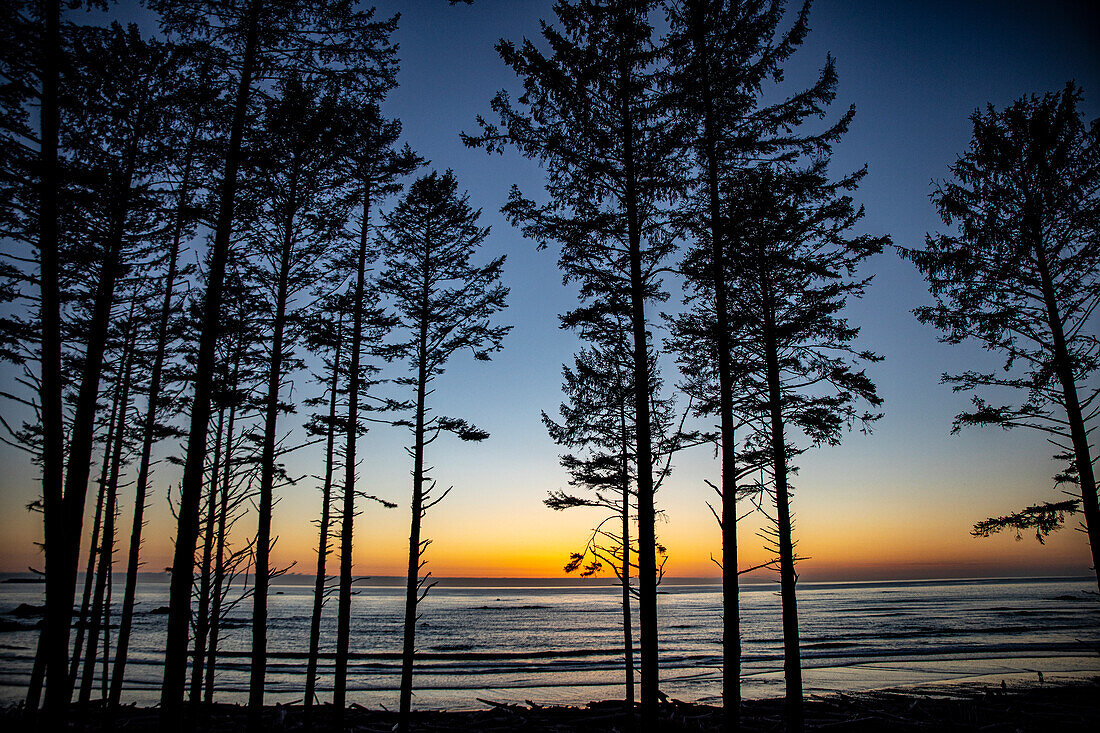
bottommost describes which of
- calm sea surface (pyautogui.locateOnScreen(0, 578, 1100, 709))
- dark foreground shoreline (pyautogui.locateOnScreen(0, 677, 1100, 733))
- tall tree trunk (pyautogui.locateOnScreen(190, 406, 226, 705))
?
calm sea surface (pyautogui.locateOnScreen(0, 578, 1100, 709))

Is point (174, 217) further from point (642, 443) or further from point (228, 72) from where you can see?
point (642, 443)

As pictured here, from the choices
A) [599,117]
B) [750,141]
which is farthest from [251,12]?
[750,141]

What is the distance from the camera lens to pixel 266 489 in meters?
12.4

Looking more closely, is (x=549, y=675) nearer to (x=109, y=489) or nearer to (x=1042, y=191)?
(x=109, y=489)

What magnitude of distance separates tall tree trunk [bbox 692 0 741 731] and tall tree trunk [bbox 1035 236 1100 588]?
8.27 meters

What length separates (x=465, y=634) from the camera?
50.2m

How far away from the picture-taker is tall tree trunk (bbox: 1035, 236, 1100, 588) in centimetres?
1155

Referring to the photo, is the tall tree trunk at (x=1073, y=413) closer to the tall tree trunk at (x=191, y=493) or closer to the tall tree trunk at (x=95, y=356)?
the tall tree trunk at (x=191, y=493)

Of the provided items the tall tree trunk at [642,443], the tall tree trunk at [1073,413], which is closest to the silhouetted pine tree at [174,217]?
the tall tree trunk at [642,443]

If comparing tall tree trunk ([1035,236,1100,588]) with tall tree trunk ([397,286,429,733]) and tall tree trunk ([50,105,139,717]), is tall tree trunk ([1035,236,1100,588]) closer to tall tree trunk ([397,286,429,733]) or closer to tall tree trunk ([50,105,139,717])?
tall tree trunk ([397,286,429,733])

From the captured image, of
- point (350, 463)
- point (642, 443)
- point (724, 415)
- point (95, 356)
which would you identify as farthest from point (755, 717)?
point (95, 356)

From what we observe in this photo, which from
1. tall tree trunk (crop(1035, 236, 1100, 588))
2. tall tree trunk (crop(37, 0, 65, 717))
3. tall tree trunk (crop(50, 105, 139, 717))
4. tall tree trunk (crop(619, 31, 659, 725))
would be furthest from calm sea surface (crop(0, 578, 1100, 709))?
tall tree trunk (crop(37, 0, 65, 717))

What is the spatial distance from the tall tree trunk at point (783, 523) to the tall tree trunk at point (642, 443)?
3.76m

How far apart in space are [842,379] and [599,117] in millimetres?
8642
